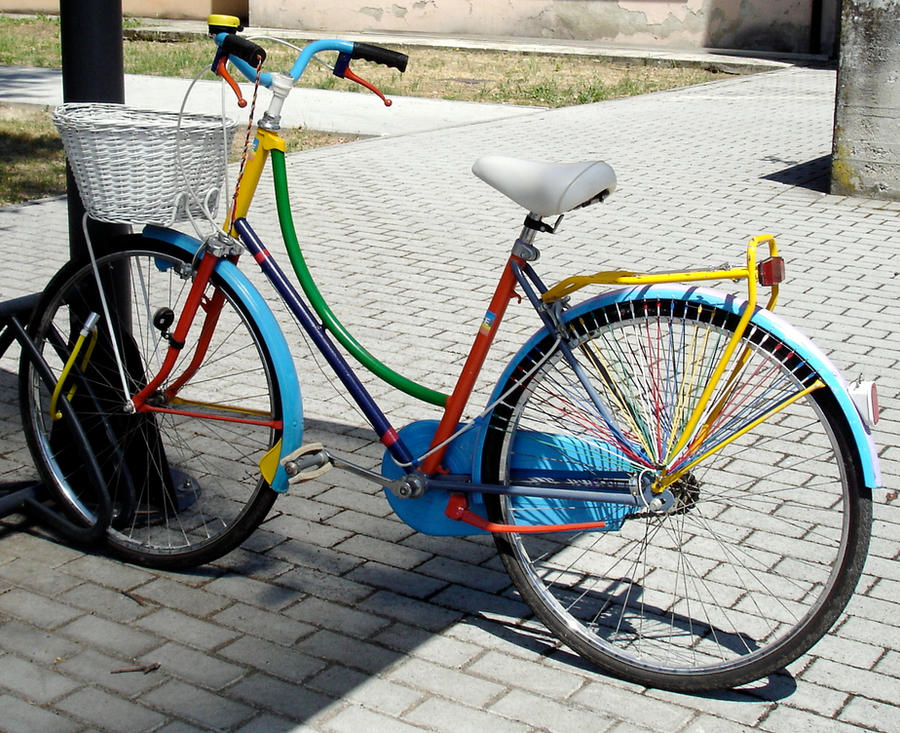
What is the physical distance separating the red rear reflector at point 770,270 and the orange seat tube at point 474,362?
23.0 inches

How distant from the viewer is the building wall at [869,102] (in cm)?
874

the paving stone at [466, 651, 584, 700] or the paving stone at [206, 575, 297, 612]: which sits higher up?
the paving stone at [206, 575, 297, 612]

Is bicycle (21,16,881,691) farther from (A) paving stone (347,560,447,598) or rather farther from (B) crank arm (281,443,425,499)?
(A) paving stone (347,560,447,598)

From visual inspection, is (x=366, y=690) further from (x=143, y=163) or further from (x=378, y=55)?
(x=378, y=55)

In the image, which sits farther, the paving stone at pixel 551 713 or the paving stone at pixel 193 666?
the paving stone at pixel 193 666

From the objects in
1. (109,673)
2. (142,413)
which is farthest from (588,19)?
(109,673)

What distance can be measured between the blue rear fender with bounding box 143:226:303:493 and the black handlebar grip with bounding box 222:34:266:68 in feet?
1.80

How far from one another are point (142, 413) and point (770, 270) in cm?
185

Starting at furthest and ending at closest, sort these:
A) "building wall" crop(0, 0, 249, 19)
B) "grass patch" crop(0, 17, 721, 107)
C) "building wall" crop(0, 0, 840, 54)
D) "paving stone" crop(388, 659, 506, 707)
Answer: "building wall" crop(0, 0, 249, 19) < "building wall" crop(0, 0, 840, 54) < "grass patch" crop(0, 17, 721, 107) < "paving stone" crop(388, 659, 506, 707)

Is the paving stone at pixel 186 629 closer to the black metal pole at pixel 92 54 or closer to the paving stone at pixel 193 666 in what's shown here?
the paving stone at pixel 193 666

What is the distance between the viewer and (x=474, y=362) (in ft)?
10.5

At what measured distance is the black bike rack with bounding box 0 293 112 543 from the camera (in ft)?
11.9

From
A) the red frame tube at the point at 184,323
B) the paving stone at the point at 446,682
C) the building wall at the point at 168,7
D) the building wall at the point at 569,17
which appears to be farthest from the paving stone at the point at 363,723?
the building wall at the point at 168,7

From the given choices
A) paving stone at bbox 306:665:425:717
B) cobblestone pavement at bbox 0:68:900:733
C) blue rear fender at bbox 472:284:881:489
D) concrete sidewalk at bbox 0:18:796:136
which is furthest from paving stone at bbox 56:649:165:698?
concrete sidewalk at bbox 0:18:796:136
